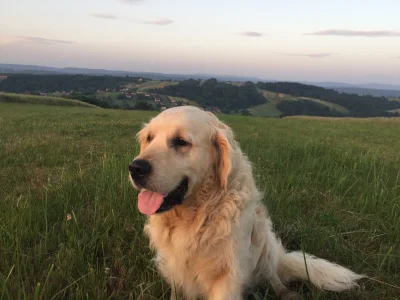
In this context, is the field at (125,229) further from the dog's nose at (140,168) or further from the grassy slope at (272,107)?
the grassy slope at (272,107)

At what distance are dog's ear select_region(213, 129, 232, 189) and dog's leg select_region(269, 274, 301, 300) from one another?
0.92 meters

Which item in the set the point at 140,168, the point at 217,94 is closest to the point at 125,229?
the point at 140,168

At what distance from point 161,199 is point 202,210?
329mm

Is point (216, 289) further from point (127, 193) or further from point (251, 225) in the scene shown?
point (127, 193)

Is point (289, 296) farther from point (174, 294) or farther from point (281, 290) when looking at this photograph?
point (174, 294)

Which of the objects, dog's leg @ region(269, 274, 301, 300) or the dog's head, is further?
dog's leg @ region(269, 274, 301, 300)

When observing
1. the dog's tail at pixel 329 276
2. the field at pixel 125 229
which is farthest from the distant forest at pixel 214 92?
the dog's tail at pixel 329 276

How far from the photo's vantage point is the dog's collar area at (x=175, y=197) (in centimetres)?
238

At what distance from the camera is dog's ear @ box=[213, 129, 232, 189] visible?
8.13ft

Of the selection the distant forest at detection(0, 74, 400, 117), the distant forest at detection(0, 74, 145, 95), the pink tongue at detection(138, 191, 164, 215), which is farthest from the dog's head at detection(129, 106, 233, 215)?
the distant forest at detection(0, 74, 145, 95)

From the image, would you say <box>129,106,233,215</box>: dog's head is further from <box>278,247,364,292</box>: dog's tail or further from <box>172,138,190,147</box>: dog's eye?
<box>278,247,364,292</box>: dog's tail

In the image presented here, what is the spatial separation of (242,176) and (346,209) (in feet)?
6.44

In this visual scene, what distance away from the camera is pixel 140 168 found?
7.36 ft

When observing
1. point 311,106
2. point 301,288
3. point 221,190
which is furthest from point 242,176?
point 311,106
